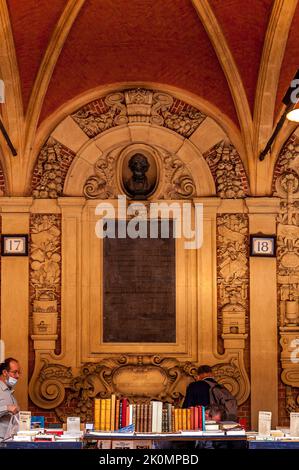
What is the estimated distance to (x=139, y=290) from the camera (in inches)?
658

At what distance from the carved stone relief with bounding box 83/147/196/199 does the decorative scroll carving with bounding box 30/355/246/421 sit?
224 cm

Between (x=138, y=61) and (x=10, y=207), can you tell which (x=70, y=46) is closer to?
(x=138, y=61)

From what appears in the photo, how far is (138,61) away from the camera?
1675 centimetres

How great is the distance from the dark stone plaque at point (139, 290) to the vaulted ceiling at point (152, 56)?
1.54 m

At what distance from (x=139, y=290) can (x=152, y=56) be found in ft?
10.3

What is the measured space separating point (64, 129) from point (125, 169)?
99cm

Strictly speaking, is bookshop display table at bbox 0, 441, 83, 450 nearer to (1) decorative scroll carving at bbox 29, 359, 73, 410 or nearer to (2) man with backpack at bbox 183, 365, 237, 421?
(2) man with backpack at bbox 183, 365, 237, 421

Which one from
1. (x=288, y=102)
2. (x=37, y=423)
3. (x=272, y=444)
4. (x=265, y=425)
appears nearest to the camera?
(x=272, y=444)

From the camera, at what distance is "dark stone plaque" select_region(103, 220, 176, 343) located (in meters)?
16.7

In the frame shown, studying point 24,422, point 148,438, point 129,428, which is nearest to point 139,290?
point 24,422

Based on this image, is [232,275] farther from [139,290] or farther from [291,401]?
[291,401]

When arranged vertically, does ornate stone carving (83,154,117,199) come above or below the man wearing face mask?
above

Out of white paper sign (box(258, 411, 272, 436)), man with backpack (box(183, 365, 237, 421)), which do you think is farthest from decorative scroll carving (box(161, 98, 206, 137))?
white paper sign (box(258, 411, 272, 436))

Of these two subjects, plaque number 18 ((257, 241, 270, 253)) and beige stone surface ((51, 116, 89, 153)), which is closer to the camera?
plaque number 18 ((257, 241, 270, 253))
